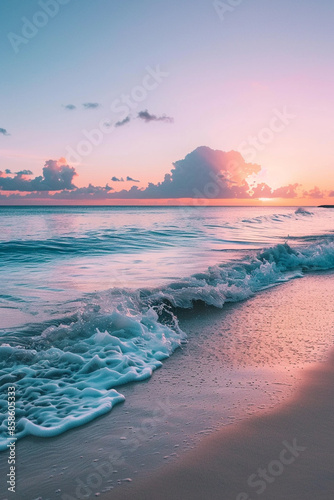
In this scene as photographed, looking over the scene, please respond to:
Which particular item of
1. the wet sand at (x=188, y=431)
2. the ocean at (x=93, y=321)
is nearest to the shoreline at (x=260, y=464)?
the wet sand at (x=188, y=431)

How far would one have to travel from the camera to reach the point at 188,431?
3193 millimetres

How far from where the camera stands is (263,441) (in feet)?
9.91

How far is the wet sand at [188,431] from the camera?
255cm

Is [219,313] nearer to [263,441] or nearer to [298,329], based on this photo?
[298,329]

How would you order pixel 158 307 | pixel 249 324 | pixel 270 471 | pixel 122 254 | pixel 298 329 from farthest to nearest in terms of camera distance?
pixel 122 254
pixel 158 307
pixel 249 324
pixel 298 329
pixel 270 471

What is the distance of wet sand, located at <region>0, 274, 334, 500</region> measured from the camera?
2.55m

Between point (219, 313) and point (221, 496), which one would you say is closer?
point (221, 496)

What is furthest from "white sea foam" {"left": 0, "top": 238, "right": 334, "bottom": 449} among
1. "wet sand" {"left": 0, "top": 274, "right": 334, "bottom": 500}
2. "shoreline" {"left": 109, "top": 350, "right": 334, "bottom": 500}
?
"shoreline" {"left": 109, "top": 350, "right": 334, "bottom": 500}

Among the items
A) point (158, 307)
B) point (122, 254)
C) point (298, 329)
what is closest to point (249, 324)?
point (298, 329)

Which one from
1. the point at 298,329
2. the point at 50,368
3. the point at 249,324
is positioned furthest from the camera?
the point at 249,324

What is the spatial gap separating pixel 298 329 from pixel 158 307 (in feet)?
8.41

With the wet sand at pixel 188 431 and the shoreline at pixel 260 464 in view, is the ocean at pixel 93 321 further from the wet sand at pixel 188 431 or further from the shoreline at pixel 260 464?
the shoreline at pixel 260 464

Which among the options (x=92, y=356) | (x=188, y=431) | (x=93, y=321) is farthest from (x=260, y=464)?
(x=93, y=321)

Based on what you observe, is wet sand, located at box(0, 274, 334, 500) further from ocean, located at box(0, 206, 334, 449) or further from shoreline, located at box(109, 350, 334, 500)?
ocean, located at box(0, 206, 334, 449)
